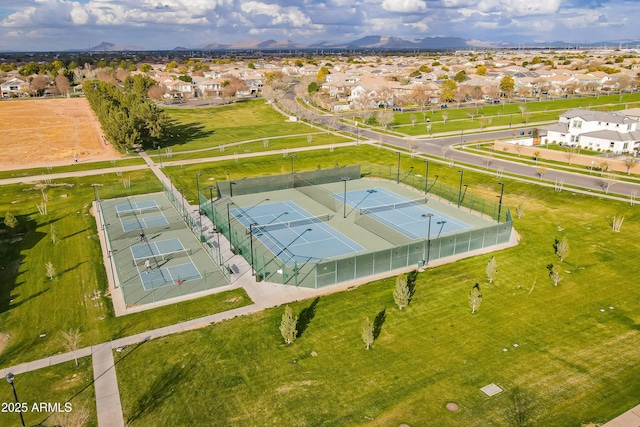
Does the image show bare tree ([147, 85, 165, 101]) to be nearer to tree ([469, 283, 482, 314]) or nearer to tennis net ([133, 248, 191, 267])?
tennis net ([133, 248, 191, 267])

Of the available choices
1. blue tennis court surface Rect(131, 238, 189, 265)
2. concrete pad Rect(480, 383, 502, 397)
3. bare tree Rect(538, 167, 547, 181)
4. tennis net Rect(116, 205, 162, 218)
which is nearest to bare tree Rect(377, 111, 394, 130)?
bare tree Rect(538, 167, 547, 181)

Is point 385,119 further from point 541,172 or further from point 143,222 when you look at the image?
point 143,222

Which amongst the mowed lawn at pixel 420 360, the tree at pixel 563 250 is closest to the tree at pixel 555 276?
the mowed lawn at pixel 420 360

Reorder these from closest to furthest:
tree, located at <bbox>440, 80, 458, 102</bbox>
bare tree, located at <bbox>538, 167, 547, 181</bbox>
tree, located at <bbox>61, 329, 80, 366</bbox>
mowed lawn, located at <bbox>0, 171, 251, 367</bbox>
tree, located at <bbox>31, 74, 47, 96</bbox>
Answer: tree, located at <bbox>61, 329, 80, 366</bbox> < mowed lawn, located at <bbox>0, 171, 251, 367</bbox> < bare tree, located at <bbox>538, 167, 547, 181</bbox> < tree, located at <bbox>440, 80, 458, 102</bbox> < tree, located at <bbox>31, 74, 47, 96</bbox>

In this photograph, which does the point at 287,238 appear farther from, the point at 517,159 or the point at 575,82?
the point at 575,82

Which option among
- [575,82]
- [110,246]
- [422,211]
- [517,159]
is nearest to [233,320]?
[110,246]
